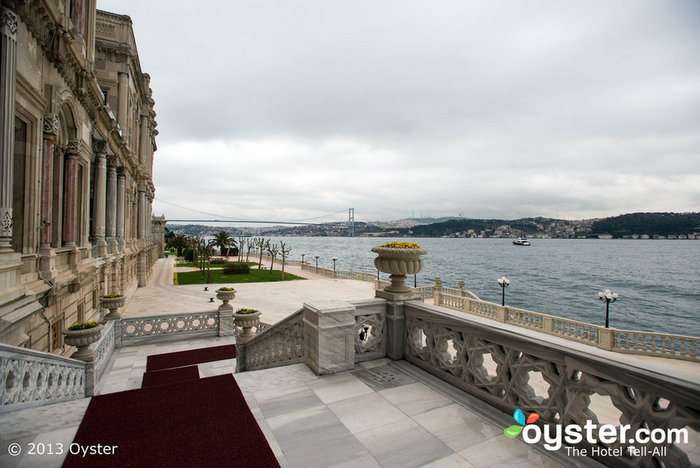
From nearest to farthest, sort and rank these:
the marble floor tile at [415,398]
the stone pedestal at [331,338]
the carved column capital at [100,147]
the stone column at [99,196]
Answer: the marble floor tile at [415,398] → the stone pedestal at [331,338] → the carved column capital at [100,147] → the stone column at [99,196]

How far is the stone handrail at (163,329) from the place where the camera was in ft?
46.2

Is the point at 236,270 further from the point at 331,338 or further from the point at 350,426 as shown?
the point at 350,426

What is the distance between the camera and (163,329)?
14.9 metres

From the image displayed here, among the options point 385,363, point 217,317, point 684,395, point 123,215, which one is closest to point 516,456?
point 684,395

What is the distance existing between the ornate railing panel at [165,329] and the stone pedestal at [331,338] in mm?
11493

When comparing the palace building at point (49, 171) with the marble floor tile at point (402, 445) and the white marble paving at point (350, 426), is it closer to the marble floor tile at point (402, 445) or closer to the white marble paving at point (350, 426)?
the white marble paving at point (350, 426)

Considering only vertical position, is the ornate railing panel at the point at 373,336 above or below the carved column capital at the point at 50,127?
below

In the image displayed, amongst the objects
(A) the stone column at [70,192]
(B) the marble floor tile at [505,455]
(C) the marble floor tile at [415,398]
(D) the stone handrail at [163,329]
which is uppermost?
(A) the stone column at [70,192]

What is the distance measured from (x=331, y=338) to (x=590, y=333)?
18261mm

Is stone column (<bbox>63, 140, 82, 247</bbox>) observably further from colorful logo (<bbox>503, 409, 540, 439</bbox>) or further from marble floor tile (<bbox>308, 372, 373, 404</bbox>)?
colorful logo (<bbox>503, 409, 540, 439</bbox>)

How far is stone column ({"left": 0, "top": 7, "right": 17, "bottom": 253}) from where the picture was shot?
596 centimetres

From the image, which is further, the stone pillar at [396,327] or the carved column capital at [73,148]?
the carved column capital at [73,148]

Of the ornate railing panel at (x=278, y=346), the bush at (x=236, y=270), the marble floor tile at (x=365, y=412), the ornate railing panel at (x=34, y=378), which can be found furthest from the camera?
the bush at (x=236, y=270)

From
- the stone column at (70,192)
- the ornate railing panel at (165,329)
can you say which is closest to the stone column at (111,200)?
the ornate railing panel at (165,329)
